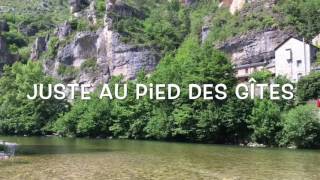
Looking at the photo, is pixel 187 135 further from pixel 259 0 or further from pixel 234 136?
pixel 259 0

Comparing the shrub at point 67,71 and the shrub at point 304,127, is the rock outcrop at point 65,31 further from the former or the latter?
the shrub at point 304,127

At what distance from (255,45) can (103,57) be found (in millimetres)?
41360

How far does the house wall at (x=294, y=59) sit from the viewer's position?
8850cm

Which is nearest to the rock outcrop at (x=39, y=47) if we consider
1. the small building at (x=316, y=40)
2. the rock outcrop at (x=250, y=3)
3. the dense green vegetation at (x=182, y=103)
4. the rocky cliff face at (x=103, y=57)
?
the dense green vegetation at (x=182, y=103)

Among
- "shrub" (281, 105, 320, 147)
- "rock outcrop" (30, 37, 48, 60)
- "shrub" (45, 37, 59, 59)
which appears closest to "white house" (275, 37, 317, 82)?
"shrub" (281, 105, 320, 147)

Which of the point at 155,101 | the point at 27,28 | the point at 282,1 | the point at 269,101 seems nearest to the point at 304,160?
the point at 269,101

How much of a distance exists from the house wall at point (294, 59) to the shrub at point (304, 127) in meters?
31.3

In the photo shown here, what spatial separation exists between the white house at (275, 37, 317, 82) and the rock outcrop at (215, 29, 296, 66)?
13.0 meters

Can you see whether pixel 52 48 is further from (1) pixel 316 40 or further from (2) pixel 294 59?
(2) pixel 294 59

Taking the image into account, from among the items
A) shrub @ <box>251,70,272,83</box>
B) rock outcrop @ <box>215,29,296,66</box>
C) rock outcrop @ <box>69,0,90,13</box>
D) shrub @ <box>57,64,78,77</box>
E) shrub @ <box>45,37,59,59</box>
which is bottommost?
shrub @ <box>251,70,272,83</box>

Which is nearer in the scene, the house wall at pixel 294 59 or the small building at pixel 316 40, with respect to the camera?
the house wall at pixel 294 59

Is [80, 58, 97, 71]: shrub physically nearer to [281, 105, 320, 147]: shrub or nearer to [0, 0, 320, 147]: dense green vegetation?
[0, 0, 320, 147]: dense green vegetation

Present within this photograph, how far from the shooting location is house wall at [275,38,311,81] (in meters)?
88.5

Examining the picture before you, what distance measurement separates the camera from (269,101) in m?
64.7
